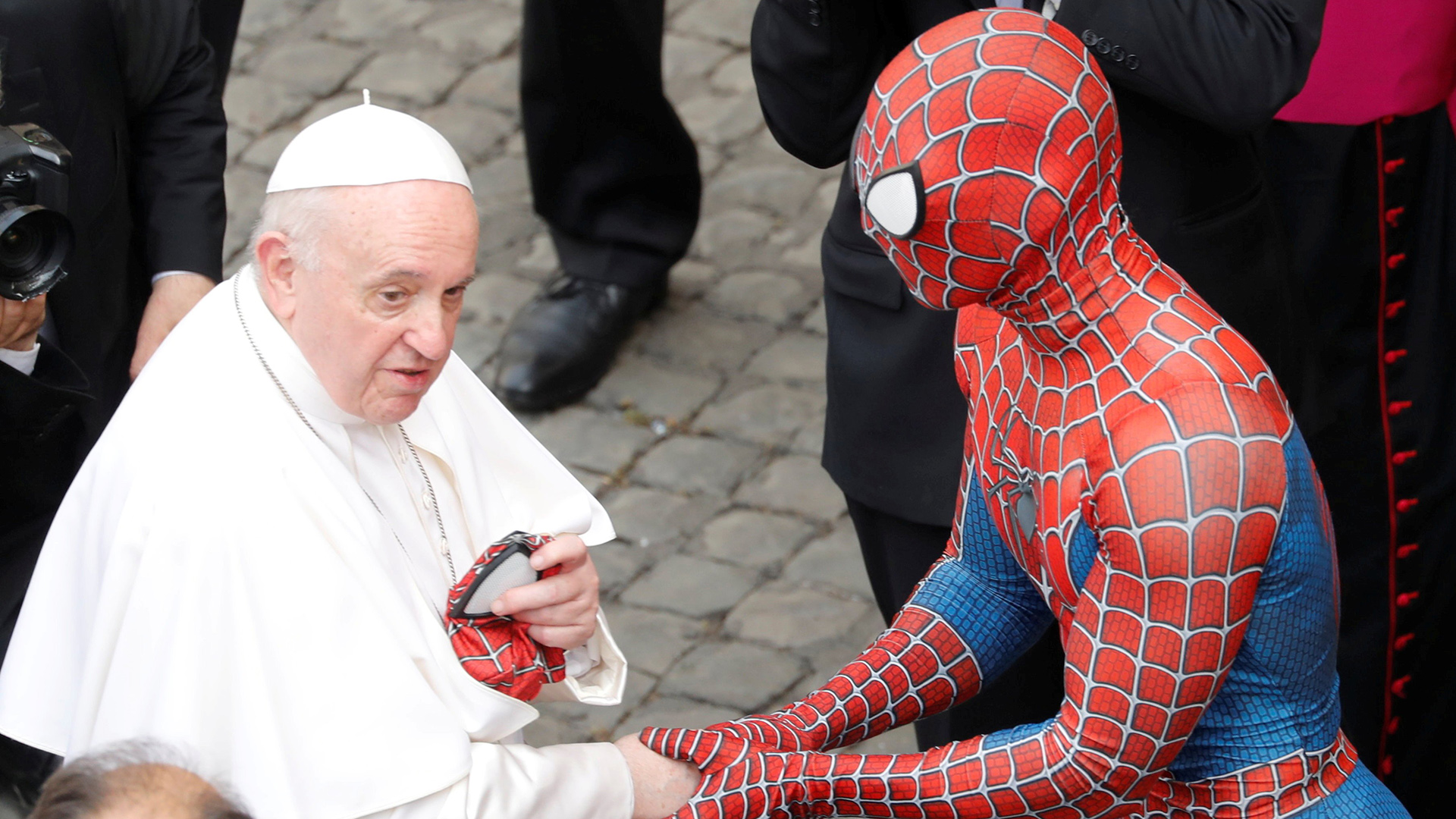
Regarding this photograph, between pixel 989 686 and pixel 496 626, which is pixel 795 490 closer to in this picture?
pixel 989 686

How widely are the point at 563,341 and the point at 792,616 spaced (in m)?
1.45

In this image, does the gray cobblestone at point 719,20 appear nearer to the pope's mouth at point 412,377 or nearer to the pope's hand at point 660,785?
the pope's mouth at point 412,377

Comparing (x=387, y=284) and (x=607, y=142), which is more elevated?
(x=387, y=284)

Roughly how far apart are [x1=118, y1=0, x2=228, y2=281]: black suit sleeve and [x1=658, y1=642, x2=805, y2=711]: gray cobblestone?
5.77 ft

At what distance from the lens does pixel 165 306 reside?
12.3 ft

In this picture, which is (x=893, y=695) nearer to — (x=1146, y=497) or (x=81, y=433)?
(x=1146, y=497)

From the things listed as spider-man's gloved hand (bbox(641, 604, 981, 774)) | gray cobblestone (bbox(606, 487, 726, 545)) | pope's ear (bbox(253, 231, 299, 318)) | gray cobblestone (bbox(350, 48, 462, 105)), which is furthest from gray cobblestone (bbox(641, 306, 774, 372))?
pope's ear (bbox(253, 231, 299, 318))

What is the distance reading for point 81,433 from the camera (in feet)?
11.5

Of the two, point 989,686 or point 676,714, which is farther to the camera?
point 676,714

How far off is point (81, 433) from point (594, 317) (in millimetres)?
2631

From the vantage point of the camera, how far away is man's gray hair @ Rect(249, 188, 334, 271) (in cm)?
247

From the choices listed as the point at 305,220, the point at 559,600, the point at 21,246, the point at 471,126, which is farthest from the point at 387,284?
the point at 471,126

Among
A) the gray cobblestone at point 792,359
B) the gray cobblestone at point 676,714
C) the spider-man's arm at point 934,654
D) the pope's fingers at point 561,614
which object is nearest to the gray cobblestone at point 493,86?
the gray cobblestone at point 792,359

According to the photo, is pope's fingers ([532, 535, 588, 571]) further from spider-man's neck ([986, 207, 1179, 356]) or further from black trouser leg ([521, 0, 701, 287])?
black trouser leg ([521, 0, 701, 287])
